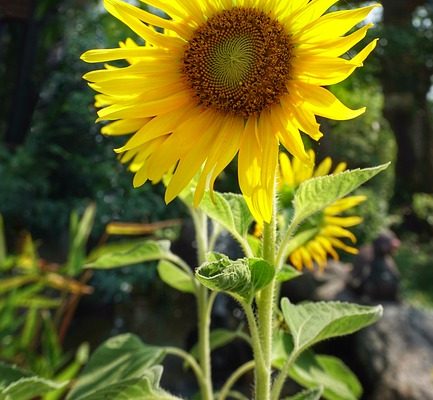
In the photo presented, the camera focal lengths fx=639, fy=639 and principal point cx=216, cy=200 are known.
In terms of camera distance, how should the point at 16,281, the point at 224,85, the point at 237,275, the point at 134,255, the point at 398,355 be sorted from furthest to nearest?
the point at 398,355
the point at 16,281
the point at 134,255
the point at 224,85
the point at 237,275

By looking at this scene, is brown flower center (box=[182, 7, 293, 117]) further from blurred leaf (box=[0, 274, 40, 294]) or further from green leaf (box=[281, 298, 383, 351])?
blurred leaf (box=[0, 274, 40, 294])

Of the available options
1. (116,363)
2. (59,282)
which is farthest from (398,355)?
(116,363)

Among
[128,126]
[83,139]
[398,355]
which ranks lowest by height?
[398,355]

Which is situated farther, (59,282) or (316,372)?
(59,282)

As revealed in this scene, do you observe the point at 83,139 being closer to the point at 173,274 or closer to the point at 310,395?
the point at 173,274

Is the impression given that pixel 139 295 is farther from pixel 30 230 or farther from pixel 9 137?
pixel 9 137

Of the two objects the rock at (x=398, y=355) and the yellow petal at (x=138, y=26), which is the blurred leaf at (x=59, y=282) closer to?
the yellow petal at (x=138, y=26)

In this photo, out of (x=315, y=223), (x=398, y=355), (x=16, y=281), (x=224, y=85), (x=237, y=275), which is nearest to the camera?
(x=237, y=275)

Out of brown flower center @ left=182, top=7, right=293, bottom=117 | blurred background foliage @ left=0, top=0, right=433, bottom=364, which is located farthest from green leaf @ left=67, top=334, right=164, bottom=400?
blurred background foliage @ left=0, top=0, right=433, bottom=364
